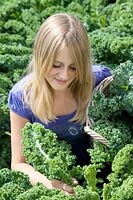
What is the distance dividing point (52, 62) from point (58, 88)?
0.17 m

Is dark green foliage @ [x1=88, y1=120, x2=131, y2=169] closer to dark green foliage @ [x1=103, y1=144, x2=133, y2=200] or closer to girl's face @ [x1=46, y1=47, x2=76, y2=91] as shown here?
dark green foliage @ [x1=103, y1=144, x2=133, y2=200]

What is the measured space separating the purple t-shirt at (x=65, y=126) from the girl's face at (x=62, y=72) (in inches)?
8.5

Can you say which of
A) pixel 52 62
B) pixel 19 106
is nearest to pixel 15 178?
pixel 19 106

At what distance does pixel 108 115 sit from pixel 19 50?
125 centimetres

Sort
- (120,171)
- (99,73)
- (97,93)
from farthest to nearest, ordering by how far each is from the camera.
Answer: (99,73), (97,93), (120,171)

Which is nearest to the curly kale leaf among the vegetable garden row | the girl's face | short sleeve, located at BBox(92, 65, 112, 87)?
the vegetable garden row

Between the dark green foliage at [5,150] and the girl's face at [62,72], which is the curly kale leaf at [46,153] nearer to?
the girl's face at [62,72]

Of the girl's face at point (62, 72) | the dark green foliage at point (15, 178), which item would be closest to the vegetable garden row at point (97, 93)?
the dark green foliage at point (15, 178)

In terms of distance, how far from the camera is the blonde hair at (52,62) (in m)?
2.90

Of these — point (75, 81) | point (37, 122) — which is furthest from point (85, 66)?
point (37, 122)

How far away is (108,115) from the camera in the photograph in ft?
10.3

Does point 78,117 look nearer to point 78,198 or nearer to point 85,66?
point 85,66

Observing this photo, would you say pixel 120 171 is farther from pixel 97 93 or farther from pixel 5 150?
pixel 5 150

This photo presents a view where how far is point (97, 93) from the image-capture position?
3111 millimetres
